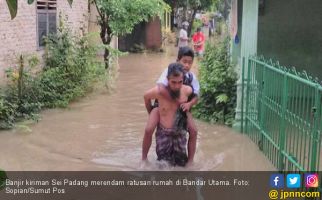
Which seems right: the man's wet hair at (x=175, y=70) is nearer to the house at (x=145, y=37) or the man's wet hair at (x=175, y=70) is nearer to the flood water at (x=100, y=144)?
the flood water at (x=100, y=144)

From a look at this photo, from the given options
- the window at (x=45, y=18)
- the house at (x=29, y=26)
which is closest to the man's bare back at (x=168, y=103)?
the house at (x=29, y=26)

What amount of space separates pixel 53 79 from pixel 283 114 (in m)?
6.15

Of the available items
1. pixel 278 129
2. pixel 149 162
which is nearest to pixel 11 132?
pixel 149 162

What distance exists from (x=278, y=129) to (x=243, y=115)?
7.00ft

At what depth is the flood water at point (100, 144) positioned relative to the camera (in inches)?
261

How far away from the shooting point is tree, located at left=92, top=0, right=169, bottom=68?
1295 centimetres

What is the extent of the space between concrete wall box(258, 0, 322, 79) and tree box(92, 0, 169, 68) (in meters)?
3.85

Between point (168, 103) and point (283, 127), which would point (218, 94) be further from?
point (168, 103)

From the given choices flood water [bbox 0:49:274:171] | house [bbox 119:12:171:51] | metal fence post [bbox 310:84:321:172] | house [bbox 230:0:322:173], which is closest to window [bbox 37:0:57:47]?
flood water [bbox 0:49:274:171]

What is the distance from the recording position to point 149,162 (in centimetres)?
636

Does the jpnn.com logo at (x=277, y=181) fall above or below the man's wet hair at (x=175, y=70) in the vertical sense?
below

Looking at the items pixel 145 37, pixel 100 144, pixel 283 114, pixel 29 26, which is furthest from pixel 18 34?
pixel 145 37

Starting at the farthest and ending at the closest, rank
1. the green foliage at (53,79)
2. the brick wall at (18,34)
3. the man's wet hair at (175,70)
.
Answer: the brick wall at (18,34) → the green foliage at (53,79) → the man's wet hair at (175,70)

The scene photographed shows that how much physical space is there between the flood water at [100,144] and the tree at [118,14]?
2.70m
